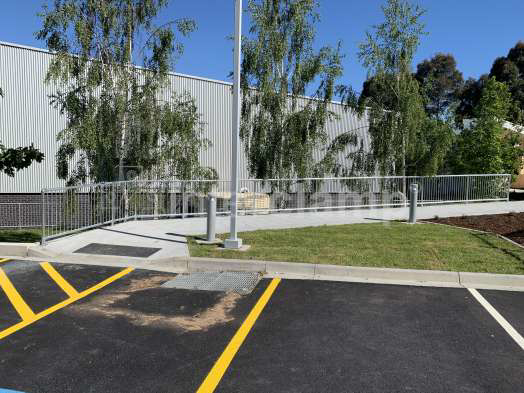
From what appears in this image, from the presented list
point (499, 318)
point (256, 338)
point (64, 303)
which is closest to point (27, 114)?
point (64, 303)

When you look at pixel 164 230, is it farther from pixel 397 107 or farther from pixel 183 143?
pixel 397 107

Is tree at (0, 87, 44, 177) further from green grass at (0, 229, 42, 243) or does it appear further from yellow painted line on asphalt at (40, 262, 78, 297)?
yellow painted line on asphalt at (40, 262, 78, 297)

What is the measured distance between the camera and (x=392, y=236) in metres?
10.2

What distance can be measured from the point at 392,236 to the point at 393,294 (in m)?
4.25

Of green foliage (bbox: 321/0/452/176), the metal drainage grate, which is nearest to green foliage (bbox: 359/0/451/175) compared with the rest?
green foliage (bbox: 321/0/452/176)

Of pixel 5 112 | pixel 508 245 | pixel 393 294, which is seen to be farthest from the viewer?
pixel 5 112

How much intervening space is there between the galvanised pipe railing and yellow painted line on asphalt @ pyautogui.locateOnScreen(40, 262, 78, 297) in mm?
1348

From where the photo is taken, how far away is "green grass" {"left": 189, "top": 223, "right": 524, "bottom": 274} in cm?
752

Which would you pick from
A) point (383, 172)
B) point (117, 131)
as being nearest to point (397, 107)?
point (383, 172)

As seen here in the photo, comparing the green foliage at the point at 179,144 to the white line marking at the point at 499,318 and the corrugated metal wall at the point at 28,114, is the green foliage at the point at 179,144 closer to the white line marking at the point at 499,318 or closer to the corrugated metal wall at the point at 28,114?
the corrugated metal wall at the point at 28,114

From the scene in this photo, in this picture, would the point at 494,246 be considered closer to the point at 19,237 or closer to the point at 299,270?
the point at 299,270

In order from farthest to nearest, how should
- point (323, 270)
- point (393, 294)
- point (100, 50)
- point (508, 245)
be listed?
1. point (100, 50)
2. point (508, 245)
3. point (323, 270)
4. point (393, 294)

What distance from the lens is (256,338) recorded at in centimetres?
453

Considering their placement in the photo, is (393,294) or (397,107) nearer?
(393,294)
